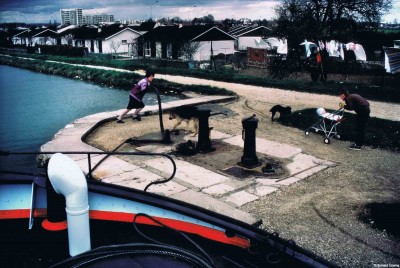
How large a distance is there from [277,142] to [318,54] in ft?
45.8

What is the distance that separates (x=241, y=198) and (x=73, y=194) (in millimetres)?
3678

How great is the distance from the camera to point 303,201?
5.96 metres

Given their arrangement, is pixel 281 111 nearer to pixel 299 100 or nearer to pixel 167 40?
pixel 299 100

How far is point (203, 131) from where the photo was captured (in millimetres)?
8109

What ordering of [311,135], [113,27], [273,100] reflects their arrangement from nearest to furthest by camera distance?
[311,135] < [273,100] < [113,27]

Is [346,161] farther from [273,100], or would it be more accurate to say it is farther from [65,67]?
[65,67]

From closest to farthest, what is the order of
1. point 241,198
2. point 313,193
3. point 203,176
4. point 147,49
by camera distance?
point 241,198, point 313,193, point 203,176, point 147,49

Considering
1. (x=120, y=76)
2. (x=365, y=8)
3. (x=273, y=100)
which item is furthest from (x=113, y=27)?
(x=273, y=100)

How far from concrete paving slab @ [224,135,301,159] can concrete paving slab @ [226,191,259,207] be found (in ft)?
7.41

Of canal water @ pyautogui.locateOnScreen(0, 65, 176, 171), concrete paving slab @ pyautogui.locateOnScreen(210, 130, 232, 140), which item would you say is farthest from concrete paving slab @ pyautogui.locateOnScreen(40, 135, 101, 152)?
concrete paving slab @ pyautogui.locateOnScreen(210, 130, 232, 140)

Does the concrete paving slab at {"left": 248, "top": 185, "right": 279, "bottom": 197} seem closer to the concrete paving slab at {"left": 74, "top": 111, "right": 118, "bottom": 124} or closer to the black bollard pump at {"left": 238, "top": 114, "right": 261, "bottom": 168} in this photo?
the black bollard pump at {"left": 238, "top": 114, "right": 261, "bottom": 168}

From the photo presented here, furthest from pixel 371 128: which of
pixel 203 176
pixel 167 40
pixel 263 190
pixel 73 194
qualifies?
pixel 167 40

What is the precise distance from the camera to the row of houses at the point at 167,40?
1627 inches

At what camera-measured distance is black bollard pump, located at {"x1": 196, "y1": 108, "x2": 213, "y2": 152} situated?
8031 millimetres
